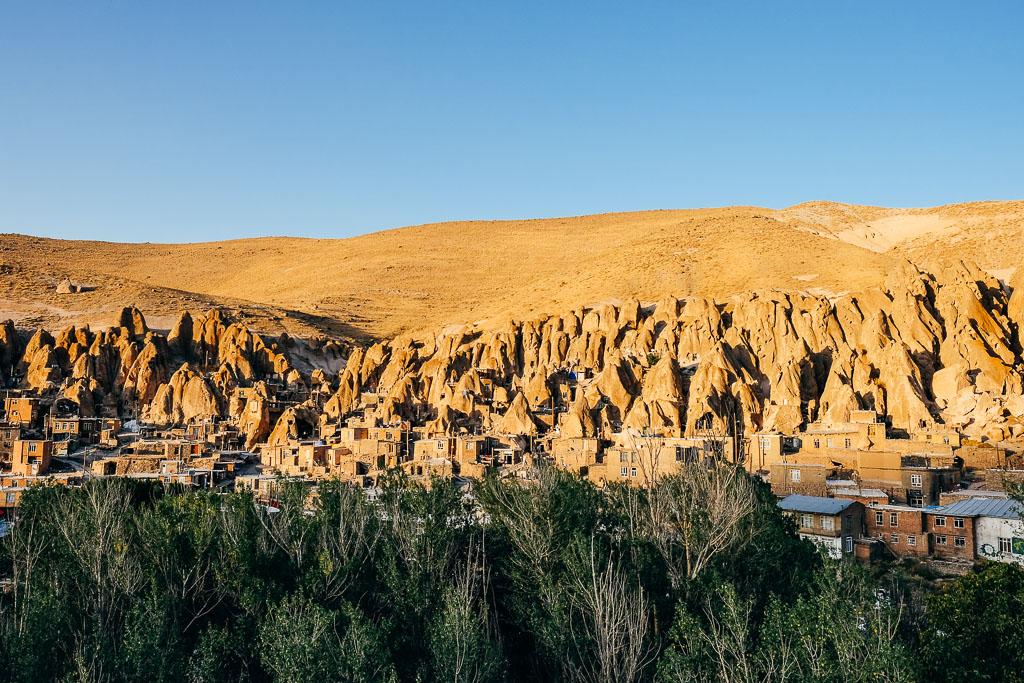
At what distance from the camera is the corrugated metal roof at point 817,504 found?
106ft

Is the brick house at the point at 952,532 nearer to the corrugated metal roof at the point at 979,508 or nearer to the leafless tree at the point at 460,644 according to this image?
the corrugated metal roof at the point at 979,508

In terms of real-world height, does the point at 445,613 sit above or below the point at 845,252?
below

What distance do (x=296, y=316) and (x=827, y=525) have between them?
7126cm

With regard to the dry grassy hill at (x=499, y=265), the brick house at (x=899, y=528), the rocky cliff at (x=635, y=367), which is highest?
the dry grassy hill at (x=499, y=265)

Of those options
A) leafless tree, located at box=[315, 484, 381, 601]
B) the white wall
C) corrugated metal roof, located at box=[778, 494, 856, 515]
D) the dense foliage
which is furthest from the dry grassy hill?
leafless tree, located at box=[315, 484, 381, 601]

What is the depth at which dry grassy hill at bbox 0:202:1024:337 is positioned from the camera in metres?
82.2

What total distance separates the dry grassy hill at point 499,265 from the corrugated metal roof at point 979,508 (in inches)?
1524

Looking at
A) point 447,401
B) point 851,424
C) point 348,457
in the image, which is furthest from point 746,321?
point 348,457

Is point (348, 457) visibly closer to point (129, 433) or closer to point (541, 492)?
point (129, 433)

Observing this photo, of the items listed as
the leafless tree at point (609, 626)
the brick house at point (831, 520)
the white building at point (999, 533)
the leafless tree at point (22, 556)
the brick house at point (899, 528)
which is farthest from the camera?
the brick house at point (899, 528)

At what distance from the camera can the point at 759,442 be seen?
46.4 metres

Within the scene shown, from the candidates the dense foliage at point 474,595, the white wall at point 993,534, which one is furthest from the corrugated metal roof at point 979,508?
the dense foliage at point 474,595

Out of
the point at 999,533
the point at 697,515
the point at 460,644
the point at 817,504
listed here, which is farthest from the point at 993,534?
the point at 460,644

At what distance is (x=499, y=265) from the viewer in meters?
129
